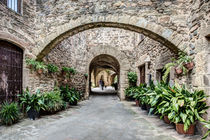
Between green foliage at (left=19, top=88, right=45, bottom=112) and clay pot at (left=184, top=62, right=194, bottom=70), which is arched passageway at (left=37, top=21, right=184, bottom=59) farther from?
green foliage at (left=19, top=88, right=45, bottom=112)

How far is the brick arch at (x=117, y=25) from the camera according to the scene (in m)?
3.81

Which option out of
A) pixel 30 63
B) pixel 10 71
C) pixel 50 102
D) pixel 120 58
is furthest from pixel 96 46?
pixel 10 71

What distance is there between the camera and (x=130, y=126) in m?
3.50

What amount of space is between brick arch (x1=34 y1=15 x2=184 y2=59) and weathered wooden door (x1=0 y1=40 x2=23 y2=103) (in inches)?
24.9

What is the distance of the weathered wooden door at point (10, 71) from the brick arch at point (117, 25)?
633mm

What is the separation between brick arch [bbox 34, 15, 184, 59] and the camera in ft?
12.5

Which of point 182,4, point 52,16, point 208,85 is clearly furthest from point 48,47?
point 208,85

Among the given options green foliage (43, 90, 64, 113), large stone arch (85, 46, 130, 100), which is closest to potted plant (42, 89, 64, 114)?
green foliage (43, 90, 64, 113)

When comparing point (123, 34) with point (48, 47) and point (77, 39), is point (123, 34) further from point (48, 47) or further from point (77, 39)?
point (48, 47)

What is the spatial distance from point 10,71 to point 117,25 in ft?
11.4

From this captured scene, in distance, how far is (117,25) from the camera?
4.30 m

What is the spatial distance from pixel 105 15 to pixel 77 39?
4.54 meters

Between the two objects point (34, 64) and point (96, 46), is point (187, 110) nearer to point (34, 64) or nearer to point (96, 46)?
point (34, 64)

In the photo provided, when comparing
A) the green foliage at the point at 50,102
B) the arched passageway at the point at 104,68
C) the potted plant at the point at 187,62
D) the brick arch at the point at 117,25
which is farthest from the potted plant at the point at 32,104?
the arched passageway at the point at 104,68
